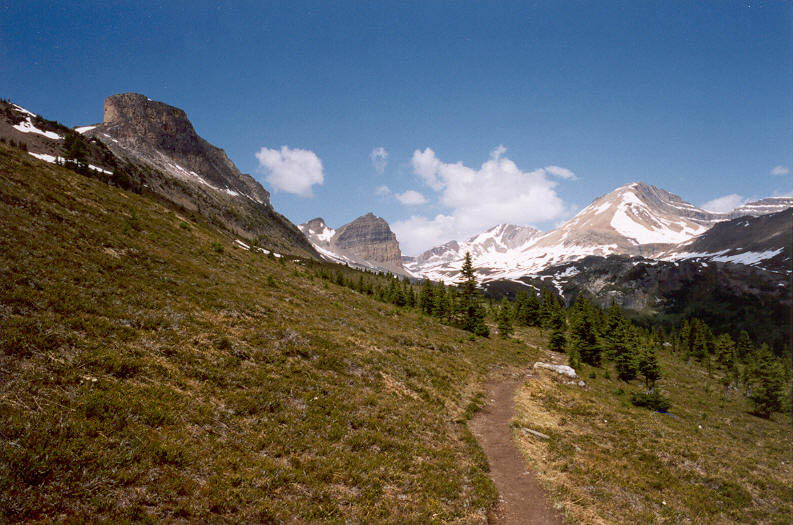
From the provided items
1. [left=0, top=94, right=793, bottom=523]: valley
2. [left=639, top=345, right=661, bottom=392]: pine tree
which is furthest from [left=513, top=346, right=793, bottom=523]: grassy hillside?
[left=639, top=345, right=661, bottom=392]: pine tree

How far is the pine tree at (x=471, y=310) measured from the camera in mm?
53031

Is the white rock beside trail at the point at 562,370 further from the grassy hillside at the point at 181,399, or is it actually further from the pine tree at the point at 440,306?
the pine tree at the point at 440,306

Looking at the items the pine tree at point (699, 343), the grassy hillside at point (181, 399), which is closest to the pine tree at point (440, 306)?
the grassy hillside at point (181, 399)

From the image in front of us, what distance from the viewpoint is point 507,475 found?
13727 mm

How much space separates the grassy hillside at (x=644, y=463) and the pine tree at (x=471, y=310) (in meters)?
22.9

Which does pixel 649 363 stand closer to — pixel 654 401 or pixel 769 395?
pixel 654 401

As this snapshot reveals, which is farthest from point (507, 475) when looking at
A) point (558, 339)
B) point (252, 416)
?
point (558, 339)

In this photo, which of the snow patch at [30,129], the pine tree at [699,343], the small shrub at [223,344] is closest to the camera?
the small shrub at [223,344]

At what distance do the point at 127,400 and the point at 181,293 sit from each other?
10381 millimetres

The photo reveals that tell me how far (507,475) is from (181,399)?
13685 millimetres

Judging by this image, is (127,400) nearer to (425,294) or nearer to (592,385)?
(592,385)

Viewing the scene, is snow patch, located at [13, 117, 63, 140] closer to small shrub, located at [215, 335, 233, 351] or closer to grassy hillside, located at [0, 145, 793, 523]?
grassy hillside, located at [0, 145, 793, 523]

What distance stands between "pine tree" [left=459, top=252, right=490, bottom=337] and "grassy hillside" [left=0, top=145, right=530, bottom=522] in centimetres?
3097

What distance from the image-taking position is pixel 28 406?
7.66m
